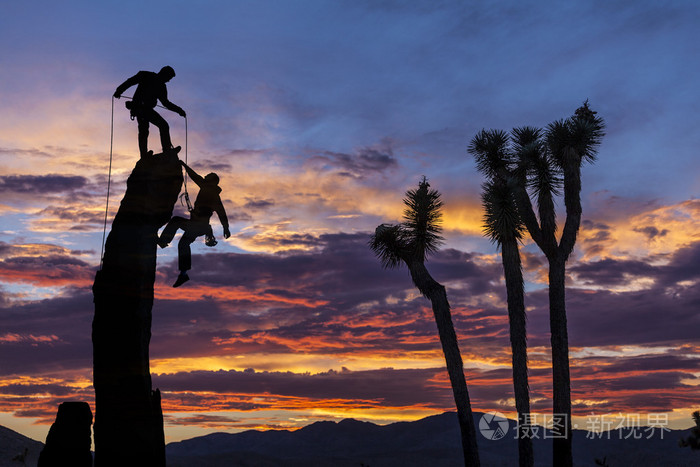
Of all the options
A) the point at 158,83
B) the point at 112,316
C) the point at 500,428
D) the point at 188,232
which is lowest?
the point at 500,428

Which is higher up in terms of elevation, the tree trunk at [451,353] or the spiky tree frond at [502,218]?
the spiky tree frond at [502,218]

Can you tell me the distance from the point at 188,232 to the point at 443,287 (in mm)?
13646

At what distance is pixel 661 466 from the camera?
144750 millimetres

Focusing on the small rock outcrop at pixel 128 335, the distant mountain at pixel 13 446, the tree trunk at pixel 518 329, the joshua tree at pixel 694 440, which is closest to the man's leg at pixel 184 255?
the small rock outcrop at pixel 128 335

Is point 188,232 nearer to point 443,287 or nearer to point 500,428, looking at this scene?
point 443,287

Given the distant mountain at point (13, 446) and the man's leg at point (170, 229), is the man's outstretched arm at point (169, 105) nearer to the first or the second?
the man's leg at point (170, 229)

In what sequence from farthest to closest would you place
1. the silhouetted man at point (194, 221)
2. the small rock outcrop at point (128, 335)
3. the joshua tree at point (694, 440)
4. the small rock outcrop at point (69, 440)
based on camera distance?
1. the joshua tree at point (694, 440)
2. the silhouetted man at point (194, 221)
3. the small rock outcrop at point (69, 440)
4. the small rock outcrop at point (128, 335)

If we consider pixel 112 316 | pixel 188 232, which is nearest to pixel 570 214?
pixel 188 232

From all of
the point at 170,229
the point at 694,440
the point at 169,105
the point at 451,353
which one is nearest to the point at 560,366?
the point at 451,353

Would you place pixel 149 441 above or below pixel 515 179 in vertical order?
below

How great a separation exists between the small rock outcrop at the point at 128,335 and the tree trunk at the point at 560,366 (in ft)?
60.2

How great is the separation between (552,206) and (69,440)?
20.7 m

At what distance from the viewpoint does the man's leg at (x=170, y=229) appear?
14180 mm

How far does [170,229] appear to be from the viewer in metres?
14.3
